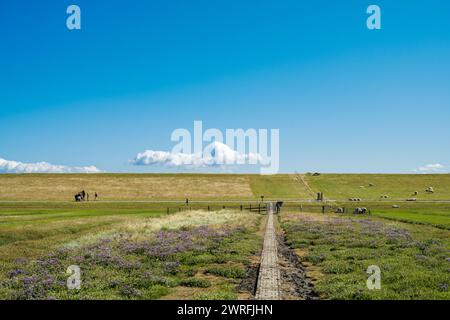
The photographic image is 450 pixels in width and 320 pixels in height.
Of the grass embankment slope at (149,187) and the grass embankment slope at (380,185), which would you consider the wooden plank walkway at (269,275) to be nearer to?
the grass embankment slope at (149,187)

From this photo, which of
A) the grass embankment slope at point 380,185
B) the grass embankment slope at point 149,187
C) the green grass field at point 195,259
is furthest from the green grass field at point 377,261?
the grass embankment slope at point 380,185

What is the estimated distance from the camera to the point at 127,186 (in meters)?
137

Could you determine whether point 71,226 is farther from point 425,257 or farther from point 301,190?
point 301,190

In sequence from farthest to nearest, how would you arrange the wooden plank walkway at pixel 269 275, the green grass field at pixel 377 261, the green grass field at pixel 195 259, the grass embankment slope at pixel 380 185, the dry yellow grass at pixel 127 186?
the grass embankment slope at pixel 380 185 < the dry yellow grass at pixel 127 186 < the green grass field at pixel 195 259 < the wooden plank walkway at pixel 269 275 < the green grass field at pixel 377 261

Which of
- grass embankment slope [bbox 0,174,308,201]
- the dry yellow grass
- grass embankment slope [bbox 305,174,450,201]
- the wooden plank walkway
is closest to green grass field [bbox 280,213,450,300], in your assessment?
the wooden plank walkway

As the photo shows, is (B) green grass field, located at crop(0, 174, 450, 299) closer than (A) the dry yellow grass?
Yes

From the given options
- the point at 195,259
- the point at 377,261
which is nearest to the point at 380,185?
the point at 377,261

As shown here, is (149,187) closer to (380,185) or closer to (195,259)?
(380,185)

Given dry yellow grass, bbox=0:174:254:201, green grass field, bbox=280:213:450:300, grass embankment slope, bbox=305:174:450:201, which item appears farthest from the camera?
grass embankment slope, bbox=305:174:450:201

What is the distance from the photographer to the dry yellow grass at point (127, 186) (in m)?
119

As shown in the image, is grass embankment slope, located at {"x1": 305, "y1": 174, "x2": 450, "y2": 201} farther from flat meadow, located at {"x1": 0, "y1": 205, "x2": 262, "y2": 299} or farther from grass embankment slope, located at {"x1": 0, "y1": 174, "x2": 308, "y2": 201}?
flat meadow, located at {"x1": 0, "y1": 205, "x2": 262, "y2": 299}

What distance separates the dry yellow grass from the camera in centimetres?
11931

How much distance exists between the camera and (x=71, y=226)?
4597 centimetres

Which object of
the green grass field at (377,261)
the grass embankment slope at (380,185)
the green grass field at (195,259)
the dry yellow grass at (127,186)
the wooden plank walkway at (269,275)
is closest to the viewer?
the green grass field at (377,261)
